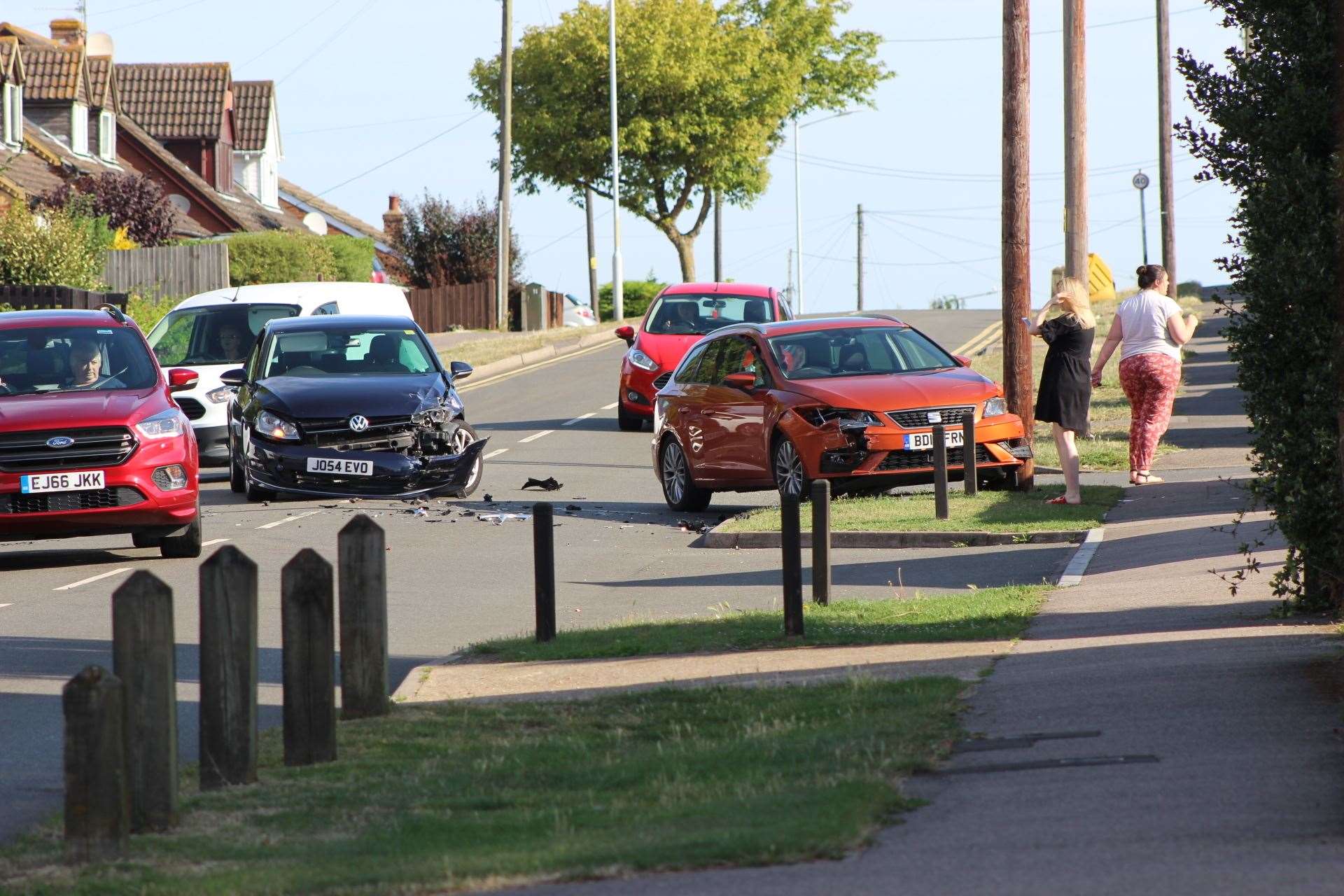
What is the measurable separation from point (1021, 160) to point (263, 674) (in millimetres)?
9991

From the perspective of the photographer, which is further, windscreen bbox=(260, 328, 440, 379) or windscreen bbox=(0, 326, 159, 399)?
windscreen bbox=(260, 328, 440, 379)

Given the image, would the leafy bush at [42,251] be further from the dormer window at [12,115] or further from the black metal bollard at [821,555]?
the black metal bollard at [821,555]

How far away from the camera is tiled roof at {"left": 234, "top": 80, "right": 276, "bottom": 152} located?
201 feet

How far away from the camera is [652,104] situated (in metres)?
65.6

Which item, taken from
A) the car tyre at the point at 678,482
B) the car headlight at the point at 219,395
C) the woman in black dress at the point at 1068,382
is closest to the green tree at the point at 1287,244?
the woman in black dress at the point at 1068,382

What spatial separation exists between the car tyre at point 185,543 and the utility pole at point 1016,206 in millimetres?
7346

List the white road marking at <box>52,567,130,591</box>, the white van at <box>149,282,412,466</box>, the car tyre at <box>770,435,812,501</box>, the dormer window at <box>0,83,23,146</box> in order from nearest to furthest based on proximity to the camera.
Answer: the white road marking at <box>52,567,130,591</box> < the car tyre at <box>770,435,812,501</box> < the white van at <box>149,282,412,466</box> < the dormer window at <box>0,83,23,146</box>

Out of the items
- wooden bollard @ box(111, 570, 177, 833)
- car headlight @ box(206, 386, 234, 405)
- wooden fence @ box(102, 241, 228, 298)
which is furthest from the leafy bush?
wooden bollard @ box(111, 570, 177, 833)

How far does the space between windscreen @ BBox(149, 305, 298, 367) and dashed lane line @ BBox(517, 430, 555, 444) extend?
378cm

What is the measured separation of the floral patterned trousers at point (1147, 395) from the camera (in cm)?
1595

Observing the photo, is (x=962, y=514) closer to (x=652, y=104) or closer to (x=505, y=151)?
(x=505, y=151)

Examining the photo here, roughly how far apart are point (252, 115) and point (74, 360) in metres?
48.9

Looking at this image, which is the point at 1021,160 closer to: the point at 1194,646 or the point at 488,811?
the point at 1194,646

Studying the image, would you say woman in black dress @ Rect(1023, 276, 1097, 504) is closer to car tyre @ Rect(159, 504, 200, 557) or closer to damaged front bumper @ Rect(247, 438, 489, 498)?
damaged front bumper @ Rect(247, 438, 489, 498)
